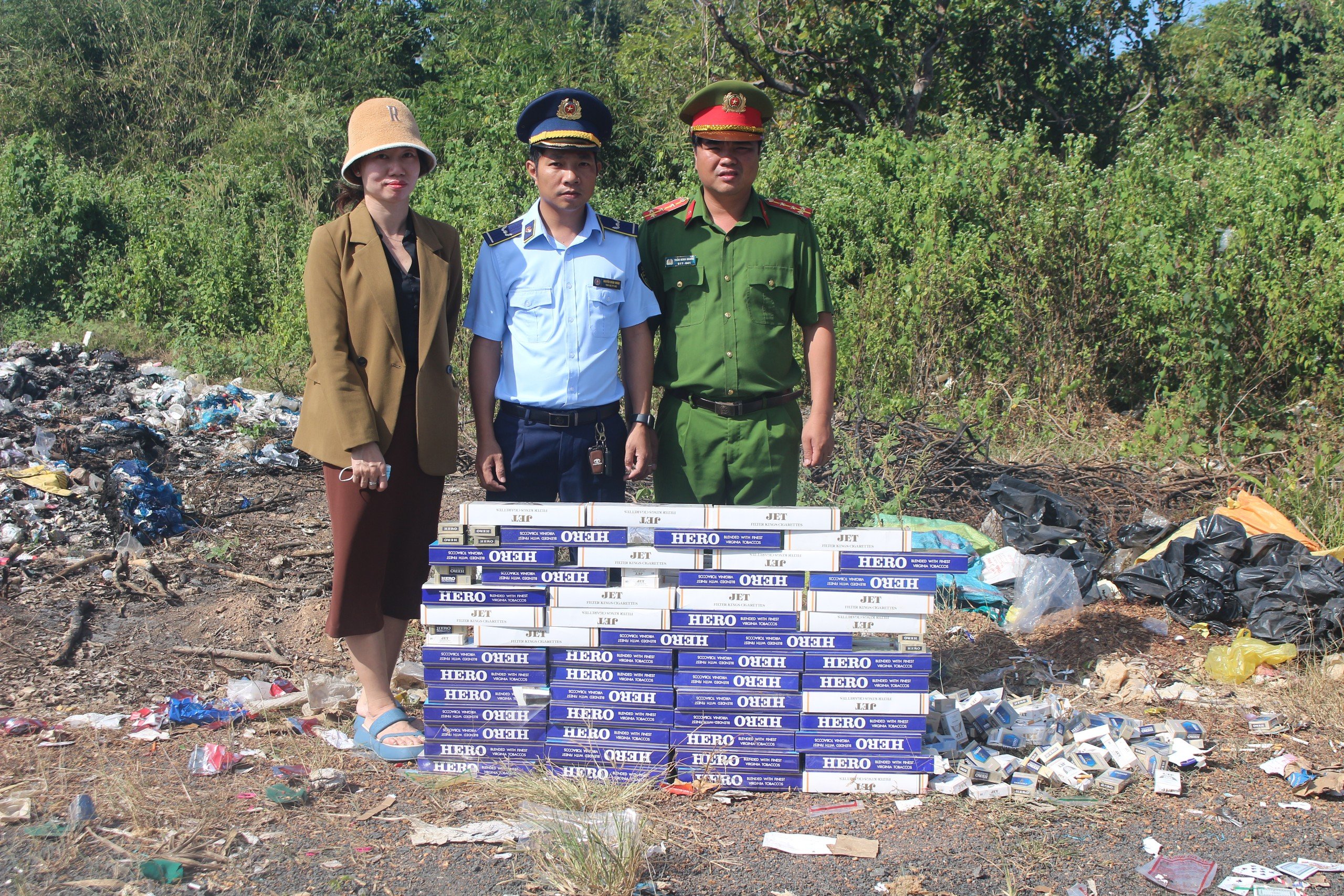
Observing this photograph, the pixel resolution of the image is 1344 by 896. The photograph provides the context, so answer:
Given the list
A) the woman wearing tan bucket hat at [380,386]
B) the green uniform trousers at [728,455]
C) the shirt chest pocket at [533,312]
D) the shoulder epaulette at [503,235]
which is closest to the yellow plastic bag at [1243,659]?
the green uniform trousers at [728,455]

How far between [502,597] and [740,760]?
3.15 ft

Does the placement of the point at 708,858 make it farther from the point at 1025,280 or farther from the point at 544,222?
the point at 1025,280

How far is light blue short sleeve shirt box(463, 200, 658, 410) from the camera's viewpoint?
3.52m

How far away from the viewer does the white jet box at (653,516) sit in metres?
3.30

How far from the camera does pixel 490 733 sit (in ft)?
11.2

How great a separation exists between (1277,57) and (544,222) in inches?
795

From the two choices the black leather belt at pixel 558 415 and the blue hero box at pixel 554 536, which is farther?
the black leather belt at pixel 558 415

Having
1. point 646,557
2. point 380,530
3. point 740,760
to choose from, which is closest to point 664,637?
point 646,557

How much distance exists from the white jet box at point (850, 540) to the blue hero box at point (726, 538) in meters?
0.06

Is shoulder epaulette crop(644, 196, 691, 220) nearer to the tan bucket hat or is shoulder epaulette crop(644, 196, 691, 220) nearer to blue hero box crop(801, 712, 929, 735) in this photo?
the tan bucket hat

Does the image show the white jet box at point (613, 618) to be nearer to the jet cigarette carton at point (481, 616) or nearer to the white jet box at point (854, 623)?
the jet cigarette carton at point (481, 616)

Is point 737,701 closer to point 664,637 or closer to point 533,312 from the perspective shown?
point 664,637

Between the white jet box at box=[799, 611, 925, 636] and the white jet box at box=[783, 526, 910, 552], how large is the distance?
0.71 ft

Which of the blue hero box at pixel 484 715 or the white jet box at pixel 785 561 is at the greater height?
the white jet box at pixel 785 561
